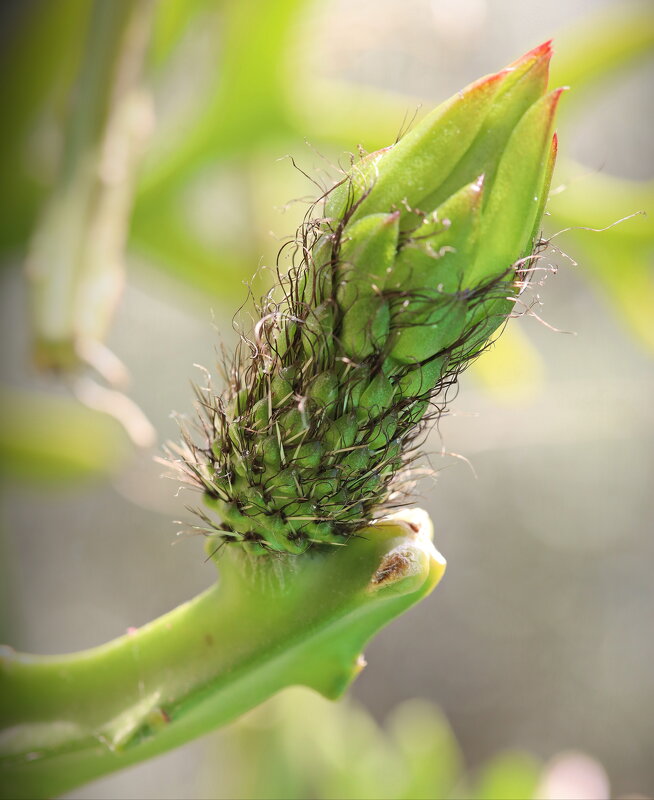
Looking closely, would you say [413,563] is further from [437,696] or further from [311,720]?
[437,696]

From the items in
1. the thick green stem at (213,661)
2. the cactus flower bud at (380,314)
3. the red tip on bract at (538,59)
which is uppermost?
the red tip on bract at (538,59)

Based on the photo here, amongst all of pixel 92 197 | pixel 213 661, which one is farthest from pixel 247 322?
pixel 213 661

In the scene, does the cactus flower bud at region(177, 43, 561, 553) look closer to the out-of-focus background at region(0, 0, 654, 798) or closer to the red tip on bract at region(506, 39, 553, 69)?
the red tip on bract at region(506, 39, 553, 69)

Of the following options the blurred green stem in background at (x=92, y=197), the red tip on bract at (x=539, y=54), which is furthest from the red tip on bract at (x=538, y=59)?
the blurred green stem in background at (x=92, y=197)

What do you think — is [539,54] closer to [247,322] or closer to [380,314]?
[380,314]

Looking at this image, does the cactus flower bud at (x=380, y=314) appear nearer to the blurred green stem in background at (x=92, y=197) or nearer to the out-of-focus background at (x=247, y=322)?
the out-of-focus background at (x=247, y=322)

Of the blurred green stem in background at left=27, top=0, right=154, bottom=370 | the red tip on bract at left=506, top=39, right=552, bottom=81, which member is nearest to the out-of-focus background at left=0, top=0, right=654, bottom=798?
the blurred green stem in background at left=27, top=0, right=154, bottom=370

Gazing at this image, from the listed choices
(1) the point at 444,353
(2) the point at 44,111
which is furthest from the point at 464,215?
(2) the point at 44,111
